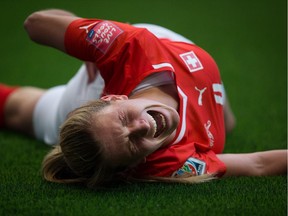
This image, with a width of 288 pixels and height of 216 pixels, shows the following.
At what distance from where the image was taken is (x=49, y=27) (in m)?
2.02

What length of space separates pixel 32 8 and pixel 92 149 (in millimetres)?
3681

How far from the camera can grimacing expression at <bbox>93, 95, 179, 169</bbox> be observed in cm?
161

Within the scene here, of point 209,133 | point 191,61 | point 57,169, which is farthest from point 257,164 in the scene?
point 57,169

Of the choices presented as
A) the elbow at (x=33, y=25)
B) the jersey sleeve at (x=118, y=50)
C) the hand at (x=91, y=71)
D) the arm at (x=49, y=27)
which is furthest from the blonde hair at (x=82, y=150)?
the hand at (x=91, y=71)

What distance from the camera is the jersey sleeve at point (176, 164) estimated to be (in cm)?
180

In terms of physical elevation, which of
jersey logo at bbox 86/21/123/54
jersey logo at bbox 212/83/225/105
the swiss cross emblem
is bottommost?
jersey logo at bbox 212/83/225/105

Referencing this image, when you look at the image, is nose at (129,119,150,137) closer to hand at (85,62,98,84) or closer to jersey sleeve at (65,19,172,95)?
jersey sleeve at (65,19,172,95)

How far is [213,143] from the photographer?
199 cm

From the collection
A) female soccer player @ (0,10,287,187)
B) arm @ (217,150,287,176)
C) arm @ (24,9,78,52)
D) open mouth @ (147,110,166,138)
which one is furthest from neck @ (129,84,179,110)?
arm @ (24,9,78,52)

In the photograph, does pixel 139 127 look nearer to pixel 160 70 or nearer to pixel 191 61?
pixel 160 70

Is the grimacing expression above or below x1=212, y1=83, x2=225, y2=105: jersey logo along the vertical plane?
above

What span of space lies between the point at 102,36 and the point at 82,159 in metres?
0.45

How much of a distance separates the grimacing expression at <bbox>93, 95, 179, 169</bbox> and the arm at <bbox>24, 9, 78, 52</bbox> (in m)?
0.43

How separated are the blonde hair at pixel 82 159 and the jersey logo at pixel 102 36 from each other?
0.88ft
